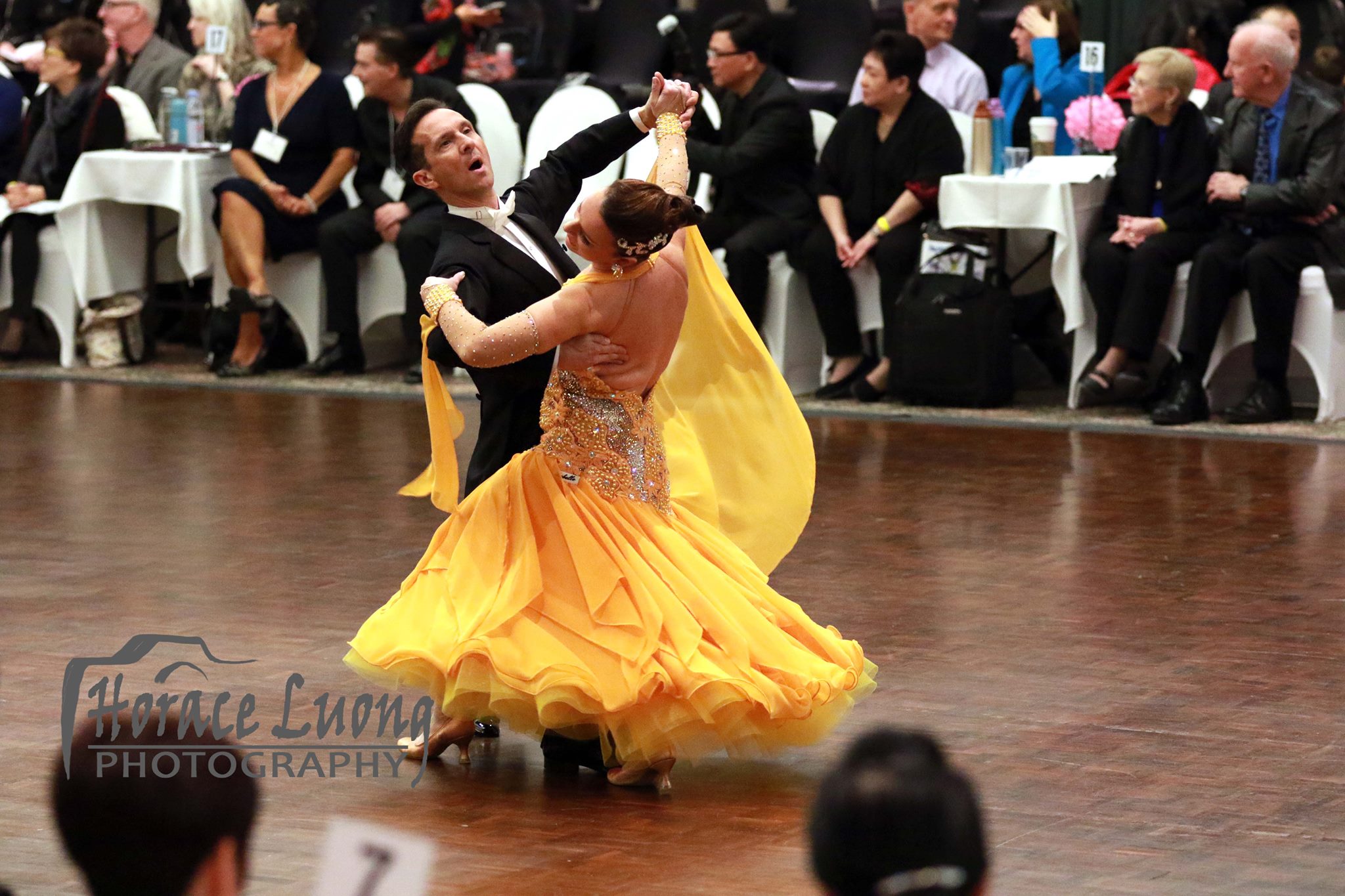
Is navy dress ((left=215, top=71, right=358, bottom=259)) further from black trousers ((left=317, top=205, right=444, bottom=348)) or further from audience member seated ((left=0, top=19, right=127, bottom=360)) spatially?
audience member seated ((left=0, top=19, right=127, bottom=360))

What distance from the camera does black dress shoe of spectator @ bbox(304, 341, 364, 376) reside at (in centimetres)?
1023

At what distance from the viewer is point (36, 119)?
35.1 feet

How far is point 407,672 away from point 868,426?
491 centimetres

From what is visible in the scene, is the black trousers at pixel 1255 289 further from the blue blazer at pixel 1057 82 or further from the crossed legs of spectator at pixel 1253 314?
the blue blazer at pixel 1057 82

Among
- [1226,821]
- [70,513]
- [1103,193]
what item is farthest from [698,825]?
[1103,193]

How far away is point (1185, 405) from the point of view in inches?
339

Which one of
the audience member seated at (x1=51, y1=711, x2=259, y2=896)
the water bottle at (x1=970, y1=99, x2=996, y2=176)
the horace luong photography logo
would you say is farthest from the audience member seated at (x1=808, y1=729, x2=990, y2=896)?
the water bottle at (x1=970, y1=99, x2=996, y2=176)

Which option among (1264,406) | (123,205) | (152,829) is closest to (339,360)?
(123,205)

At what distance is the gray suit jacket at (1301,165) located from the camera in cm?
829

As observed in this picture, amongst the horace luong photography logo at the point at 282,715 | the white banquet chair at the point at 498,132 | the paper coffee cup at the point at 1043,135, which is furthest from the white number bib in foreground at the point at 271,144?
the horace luong photography logo at the point at 282,715

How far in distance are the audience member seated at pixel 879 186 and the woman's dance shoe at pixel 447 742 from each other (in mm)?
5170

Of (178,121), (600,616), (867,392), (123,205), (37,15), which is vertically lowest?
(867,392)

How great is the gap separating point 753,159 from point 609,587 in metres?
5.50

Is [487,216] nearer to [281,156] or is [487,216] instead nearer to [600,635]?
[600,635]
